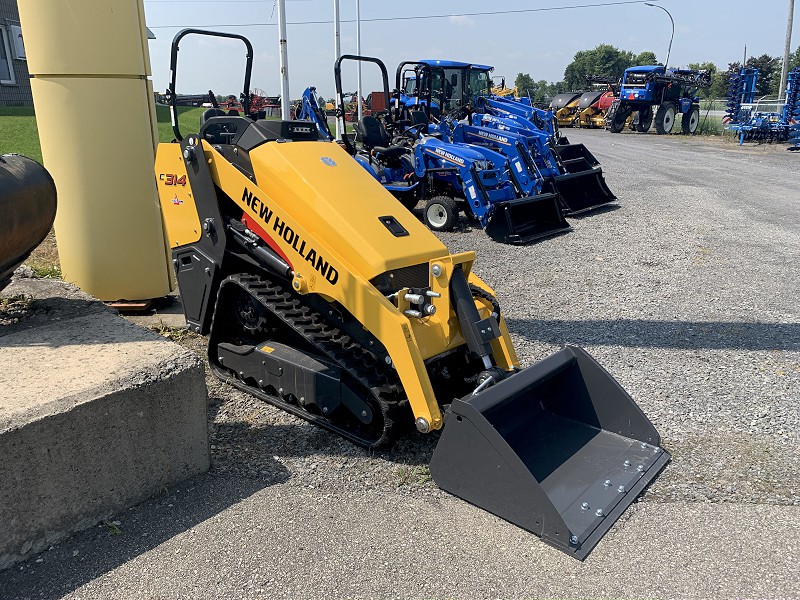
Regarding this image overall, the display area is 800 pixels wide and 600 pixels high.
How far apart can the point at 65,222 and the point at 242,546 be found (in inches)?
134

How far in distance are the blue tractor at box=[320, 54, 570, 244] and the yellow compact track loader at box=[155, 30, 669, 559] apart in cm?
475

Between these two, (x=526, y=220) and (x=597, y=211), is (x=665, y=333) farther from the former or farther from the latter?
(x=597, y=211)

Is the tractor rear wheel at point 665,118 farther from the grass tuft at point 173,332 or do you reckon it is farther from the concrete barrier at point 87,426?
the concrete barrier at point 87,426

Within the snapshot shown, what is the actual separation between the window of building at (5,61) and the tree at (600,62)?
220 ft

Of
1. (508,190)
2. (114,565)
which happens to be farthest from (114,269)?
(508,190)

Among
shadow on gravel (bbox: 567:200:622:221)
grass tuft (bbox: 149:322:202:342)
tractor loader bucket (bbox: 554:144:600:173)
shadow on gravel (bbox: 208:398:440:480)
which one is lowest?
shadow on gravel (bbox: 208:398:440:480)

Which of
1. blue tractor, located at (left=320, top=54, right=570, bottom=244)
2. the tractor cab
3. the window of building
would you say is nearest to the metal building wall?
the window of building

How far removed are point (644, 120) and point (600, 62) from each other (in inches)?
2437

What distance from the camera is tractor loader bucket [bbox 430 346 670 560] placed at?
9.11 feet

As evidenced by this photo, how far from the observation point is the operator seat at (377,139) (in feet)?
32.1

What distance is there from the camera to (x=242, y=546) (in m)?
2.74

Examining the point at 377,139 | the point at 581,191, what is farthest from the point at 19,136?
the point at 581,191

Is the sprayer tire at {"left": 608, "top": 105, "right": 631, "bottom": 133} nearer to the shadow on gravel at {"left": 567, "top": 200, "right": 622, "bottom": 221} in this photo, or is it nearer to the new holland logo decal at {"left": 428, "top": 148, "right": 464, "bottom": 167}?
the shadow on gravel at {"left": 567, "top": 200, "right": 622, "bottom": 221}

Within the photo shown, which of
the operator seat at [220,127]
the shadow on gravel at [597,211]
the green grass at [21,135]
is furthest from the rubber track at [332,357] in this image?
the shadow on gravel at [597,211]
